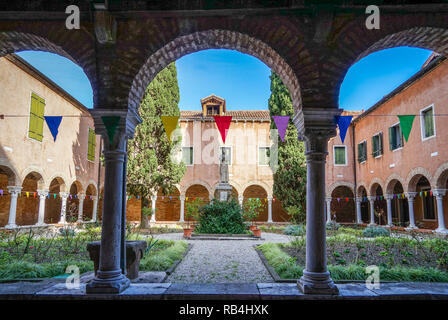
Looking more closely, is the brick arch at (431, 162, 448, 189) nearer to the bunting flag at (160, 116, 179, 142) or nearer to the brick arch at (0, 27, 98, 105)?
the bunting flag at (160, 116, 179, 142)

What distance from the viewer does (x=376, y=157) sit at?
17984 mm

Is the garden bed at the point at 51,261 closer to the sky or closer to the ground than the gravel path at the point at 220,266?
closer to the sky

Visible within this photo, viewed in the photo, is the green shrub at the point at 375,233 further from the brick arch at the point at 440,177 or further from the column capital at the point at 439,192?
the brick arch at the point at 440,177

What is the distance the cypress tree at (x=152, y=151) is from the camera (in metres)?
15.8

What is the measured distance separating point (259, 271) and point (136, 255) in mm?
2537

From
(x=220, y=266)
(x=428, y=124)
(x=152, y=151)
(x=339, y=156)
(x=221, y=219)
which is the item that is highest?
(x=428, y=124)

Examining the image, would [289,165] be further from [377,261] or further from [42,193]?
[42,193]

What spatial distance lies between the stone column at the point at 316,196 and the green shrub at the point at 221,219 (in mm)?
8112

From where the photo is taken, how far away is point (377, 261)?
7309mm

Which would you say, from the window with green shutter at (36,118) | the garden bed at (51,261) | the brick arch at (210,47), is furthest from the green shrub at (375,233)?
the window with green shutter at (36,118)

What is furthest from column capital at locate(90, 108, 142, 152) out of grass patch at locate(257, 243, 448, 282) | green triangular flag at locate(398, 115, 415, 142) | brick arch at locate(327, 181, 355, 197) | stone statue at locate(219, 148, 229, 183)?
brick arch at locate(327, 181, 355, 197)

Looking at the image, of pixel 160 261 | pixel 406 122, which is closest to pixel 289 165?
pixel 406 122

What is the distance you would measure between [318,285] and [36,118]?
526 inches

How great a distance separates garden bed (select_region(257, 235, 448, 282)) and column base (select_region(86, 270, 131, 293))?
2.61 metres
